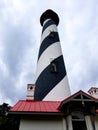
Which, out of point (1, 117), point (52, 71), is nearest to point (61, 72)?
point (52, 71)

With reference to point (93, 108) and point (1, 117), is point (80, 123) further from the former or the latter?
point (1, 117)

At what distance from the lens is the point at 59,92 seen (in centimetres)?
1037

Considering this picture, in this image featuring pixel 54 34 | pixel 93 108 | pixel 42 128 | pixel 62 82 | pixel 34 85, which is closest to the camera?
pixel 42 128

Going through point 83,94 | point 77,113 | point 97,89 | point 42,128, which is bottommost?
point 42,128

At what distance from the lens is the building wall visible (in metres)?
6.69

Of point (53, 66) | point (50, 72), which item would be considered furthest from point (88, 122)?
point (53, 66)

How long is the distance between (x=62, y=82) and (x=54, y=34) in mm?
4728

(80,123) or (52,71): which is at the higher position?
(52,71)

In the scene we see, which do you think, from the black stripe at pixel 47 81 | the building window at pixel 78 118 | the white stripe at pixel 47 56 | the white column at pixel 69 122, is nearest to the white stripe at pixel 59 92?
the black stripe at pixel 47 81

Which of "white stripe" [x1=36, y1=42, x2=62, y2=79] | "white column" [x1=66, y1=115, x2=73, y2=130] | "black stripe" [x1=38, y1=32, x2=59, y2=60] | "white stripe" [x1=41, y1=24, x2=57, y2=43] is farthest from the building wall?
"white stripe" [x1=41, y1=24, x2=57, y2=43]

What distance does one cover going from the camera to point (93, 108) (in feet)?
23.4

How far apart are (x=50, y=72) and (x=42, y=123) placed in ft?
15.8

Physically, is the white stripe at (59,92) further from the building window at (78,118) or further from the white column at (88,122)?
the white column at (88,122)

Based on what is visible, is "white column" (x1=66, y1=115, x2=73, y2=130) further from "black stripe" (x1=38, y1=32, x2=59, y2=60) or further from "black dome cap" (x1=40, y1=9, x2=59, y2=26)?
"black dome cap" (x1=40, y1=9, x2=59, y2=26)
